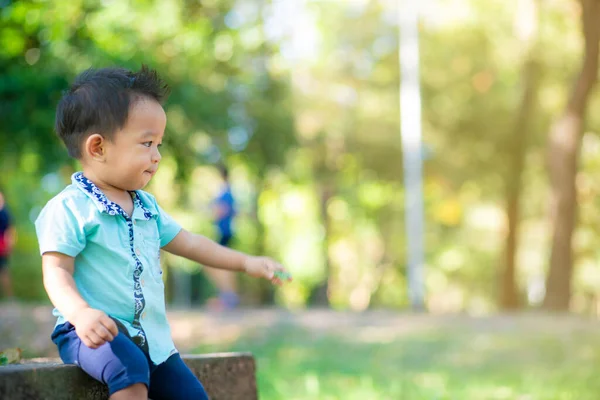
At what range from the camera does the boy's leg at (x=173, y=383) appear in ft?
9.21

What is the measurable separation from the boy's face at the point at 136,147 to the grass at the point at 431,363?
392 centimetres

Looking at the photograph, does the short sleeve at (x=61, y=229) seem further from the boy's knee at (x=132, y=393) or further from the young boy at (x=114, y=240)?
the boy's knee at (x=132, y=393)

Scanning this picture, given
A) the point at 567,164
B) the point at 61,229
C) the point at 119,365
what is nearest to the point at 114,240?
the point at 61,229

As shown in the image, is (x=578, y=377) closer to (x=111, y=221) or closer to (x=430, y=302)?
(x=111, y=221)

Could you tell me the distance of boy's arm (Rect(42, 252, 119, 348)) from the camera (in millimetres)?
2477

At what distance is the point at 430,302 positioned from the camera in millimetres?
41406

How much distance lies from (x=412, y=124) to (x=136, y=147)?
20367mm

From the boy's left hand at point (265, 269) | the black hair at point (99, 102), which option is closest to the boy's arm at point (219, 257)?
the boy's left hand at point (265, 269)

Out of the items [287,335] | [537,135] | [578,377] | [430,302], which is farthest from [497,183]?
[430,302]

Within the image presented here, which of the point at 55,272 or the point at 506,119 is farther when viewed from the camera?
the point at 506,119

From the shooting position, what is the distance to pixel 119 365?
258 centimetres

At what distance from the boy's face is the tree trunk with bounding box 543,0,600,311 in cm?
1458

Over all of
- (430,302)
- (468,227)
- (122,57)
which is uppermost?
(122,57)

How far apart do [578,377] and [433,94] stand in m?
16.2
